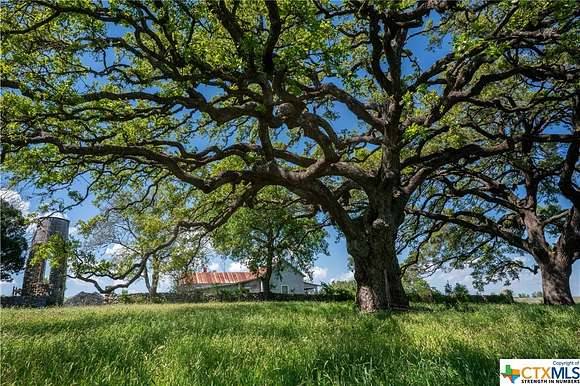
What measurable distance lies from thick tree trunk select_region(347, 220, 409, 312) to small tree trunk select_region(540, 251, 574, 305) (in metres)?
12.1

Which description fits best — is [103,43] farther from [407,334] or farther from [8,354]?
[407,334]

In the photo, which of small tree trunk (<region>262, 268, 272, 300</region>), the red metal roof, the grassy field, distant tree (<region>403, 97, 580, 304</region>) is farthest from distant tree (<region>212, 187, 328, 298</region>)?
the red metal roof

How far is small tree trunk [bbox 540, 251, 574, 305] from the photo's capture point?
19.2m

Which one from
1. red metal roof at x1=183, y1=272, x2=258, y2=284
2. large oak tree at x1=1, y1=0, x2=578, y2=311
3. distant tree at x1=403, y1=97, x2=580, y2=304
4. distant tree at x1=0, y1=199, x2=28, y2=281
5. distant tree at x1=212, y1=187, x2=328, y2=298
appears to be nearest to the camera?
large oak tree at x1=1, y1=0, x2=578, y2=311

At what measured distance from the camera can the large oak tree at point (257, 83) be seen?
9484 mm

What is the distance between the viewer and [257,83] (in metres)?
10.2

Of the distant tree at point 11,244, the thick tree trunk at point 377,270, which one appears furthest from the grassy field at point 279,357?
the distant tree at point 11,244

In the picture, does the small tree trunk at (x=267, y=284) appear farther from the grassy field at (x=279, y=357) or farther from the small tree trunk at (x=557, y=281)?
the grassy field at (x=279, y=357)

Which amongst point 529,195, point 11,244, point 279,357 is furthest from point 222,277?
point 279,357

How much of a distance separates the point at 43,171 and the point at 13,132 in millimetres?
1979

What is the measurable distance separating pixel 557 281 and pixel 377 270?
44.8 feet

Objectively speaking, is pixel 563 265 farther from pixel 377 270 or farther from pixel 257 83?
pixel 257 83

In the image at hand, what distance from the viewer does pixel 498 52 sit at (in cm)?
838

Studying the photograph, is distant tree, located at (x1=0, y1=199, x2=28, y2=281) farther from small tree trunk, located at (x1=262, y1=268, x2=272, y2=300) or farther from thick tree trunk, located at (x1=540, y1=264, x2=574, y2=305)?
thick tree trunk, located at (x1=540, y1=264, x2=574, y2=305)
